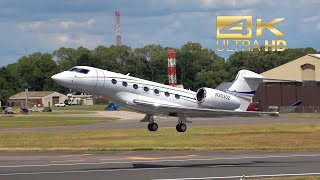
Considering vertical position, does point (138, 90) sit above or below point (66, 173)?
above

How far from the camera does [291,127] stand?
223ft

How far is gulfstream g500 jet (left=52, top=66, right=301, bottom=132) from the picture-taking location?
143ft

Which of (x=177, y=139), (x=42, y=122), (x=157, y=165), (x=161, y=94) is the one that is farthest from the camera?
(x=42, y=122)

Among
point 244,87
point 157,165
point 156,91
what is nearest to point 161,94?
point 156,91

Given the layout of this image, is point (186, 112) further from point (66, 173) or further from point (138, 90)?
point (66, 173)

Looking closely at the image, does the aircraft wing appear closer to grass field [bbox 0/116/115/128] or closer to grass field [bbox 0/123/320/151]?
grass field [bbox 0/123/320/151]

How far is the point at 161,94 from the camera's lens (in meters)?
44.8

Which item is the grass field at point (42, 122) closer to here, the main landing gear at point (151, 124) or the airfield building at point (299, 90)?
the airfield building at point (299, 90)

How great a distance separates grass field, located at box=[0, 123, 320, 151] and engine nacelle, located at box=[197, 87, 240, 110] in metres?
5.27

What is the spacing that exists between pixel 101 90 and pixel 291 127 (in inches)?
1155

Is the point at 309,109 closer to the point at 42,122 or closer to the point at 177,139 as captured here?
the point at 42,122

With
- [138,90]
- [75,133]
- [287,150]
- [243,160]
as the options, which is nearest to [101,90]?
[138,90]

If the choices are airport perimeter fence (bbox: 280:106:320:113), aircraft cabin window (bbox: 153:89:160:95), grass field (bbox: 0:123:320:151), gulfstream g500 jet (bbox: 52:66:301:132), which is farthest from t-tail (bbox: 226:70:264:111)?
airport perimeter fence (bbox: 280:106:320:113)

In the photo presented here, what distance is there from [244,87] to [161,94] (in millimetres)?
5766
